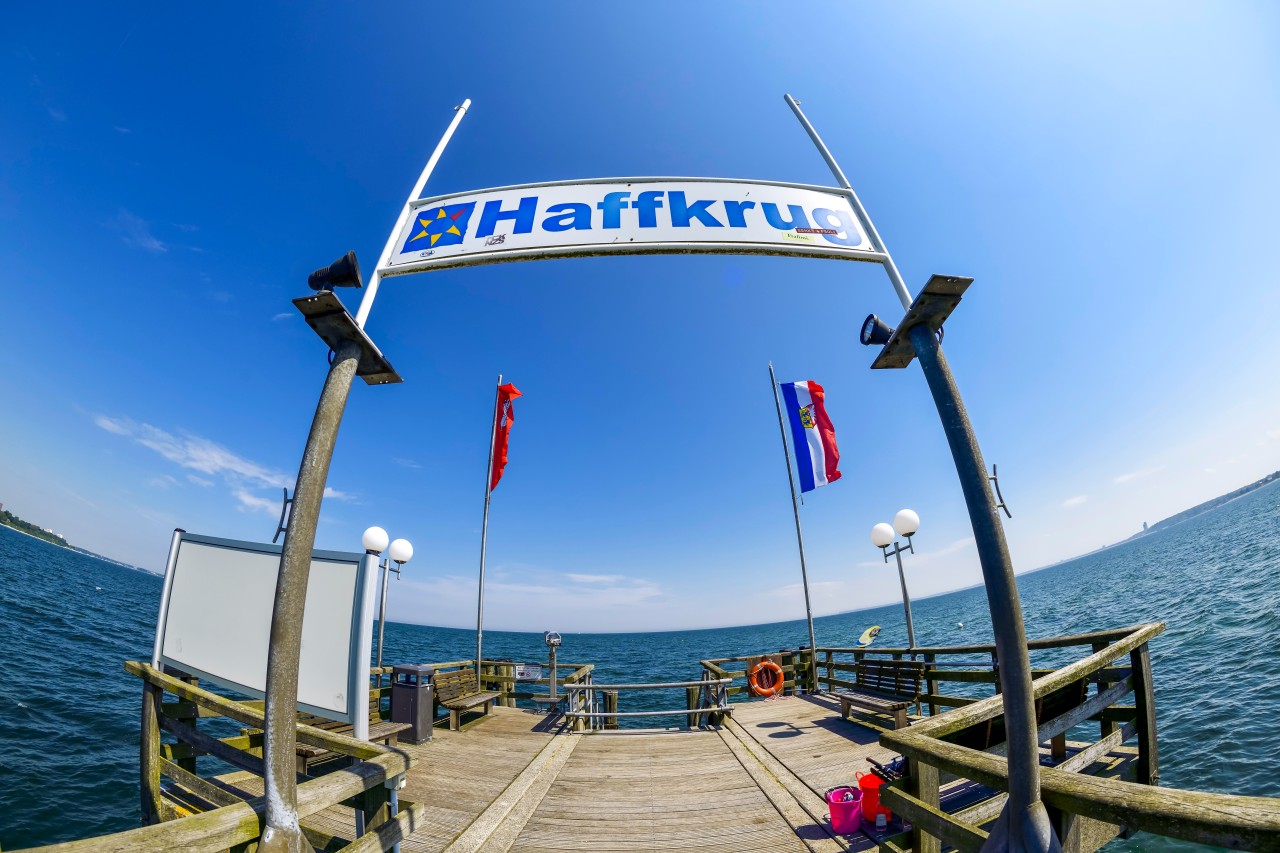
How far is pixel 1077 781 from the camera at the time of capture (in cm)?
219

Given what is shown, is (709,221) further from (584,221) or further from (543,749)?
(543,749)

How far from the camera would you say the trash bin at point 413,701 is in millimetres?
7270

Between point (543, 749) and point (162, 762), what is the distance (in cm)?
456

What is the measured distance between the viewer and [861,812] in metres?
4.27

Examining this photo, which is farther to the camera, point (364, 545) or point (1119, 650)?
point (364, 545)

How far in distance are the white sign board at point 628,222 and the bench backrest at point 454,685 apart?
8.04m

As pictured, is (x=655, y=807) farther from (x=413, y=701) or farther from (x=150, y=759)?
(x=150, y=759)

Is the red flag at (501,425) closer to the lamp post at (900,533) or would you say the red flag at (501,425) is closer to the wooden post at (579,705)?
the wooden post at (579,705)

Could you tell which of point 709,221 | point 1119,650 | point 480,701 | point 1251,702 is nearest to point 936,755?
point 1119,650

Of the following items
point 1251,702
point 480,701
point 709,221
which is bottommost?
point 1251,702

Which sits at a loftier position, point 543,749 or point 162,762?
point 162,762

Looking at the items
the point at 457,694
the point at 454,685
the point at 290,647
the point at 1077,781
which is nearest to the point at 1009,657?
the point at 1077,781

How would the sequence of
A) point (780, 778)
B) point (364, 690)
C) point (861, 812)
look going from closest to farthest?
point (364, 690) → point (861, 812) → point (780, 778)

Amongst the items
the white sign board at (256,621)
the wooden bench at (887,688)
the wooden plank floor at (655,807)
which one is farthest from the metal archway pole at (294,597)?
the wooden bench at (887,688)
